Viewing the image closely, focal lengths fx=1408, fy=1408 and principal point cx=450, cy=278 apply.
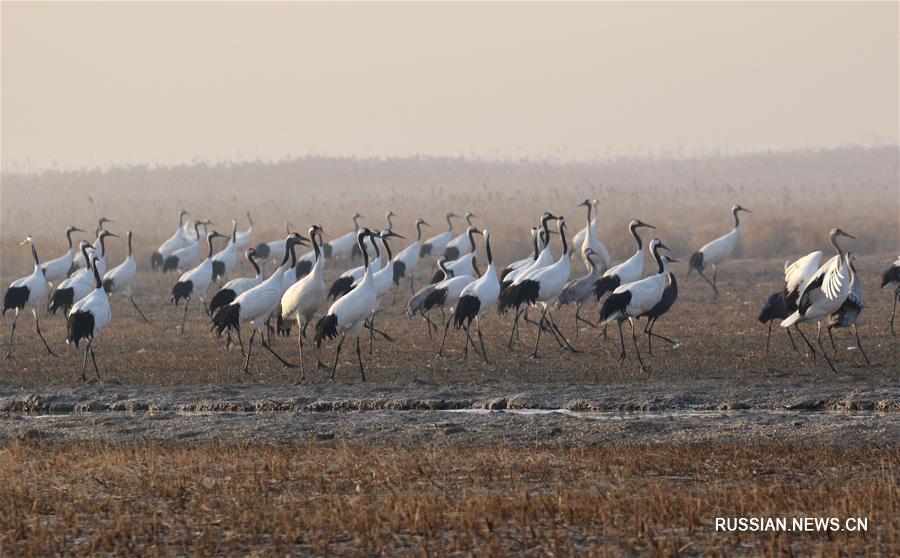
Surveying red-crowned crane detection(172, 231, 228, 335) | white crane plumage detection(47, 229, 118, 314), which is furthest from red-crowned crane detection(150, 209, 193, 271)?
white crane plumage detection(47, 229, 118, 314)

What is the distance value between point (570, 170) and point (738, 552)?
59539 millimetres

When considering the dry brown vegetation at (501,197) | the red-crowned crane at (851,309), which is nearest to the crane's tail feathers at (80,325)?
the red-crowned crane at (851,309)

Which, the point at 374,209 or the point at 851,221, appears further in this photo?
the point at 374,209

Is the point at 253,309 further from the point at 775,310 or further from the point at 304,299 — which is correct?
the point at 775,310

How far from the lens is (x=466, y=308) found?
13.8 m

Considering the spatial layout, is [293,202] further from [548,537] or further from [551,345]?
[548,537]

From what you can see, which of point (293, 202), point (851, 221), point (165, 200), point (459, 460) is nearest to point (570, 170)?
point (293, 202)

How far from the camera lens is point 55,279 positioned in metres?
20.6

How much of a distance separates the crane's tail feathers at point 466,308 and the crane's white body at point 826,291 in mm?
3033

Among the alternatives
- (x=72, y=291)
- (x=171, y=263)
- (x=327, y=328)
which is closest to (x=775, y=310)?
(x=327, y=328)

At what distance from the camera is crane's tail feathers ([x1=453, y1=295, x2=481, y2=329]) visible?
1381cm

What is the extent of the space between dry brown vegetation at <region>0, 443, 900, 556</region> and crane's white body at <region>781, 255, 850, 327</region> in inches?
165

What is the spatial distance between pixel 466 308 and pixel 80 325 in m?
3.68

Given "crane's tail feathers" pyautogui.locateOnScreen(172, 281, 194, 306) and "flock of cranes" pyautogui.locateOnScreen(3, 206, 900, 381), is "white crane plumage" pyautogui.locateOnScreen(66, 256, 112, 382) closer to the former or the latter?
"flock of cranes" pyautogui.locateOnScreen(3, 206, 900, 381)
